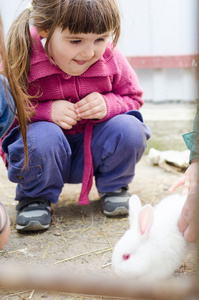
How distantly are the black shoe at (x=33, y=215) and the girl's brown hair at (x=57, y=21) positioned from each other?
1.52ft

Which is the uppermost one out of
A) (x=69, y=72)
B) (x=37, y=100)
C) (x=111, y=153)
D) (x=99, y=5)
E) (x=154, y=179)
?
(x=99, y=5)

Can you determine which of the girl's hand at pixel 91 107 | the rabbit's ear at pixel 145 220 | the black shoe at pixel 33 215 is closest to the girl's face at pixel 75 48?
the girl's hand at pixel 91 107

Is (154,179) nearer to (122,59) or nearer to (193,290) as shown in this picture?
(122,59)

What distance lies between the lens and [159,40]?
3.98 meters

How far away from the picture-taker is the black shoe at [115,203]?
5.70 feet

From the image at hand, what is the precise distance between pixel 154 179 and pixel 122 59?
714 millimetres

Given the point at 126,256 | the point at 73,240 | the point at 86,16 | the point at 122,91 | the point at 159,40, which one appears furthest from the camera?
the point at 159,40

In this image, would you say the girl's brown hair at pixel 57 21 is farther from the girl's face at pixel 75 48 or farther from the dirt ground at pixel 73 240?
the dirt ground at pixel 73 240

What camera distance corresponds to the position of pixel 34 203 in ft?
5.60

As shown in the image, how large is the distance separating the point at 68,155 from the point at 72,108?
0.64 feet

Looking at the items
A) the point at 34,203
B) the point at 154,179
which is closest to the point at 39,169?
the point at 34,203

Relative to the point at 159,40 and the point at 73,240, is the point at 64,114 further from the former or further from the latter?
the point at 159,40

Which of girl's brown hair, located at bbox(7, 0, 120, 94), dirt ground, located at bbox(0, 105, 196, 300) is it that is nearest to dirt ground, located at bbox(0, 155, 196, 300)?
dirt ground, located at bbox(0, 105, 196, 300)

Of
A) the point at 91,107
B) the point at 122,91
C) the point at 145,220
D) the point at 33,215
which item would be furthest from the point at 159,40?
the point at 145,220
